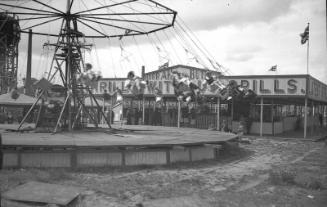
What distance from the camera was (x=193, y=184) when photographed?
790 centimetres

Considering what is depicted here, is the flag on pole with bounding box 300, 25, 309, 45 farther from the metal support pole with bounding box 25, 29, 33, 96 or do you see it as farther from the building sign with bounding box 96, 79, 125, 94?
the metal support pole with bounding box 25, 29, 33, 96

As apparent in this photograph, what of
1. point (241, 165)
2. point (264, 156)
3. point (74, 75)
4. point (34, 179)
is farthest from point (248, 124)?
point (34, 179)

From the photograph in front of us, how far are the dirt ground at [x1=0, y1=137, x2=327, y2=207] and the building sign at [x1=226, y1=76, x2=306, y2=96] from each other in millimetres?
10948

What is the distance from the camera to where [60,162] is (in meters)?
8.91

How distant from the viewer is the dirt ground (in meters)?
6.57

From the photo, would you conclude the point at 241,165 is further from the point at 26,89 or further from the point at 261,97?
the point at 26,89

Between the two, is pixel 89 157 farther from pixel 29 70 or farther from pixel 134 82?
pixel 29 70

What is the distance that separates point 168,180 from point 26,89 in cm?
2915

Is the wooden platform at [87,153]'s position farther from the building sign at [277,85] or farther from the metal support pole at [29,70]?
the metal support pole at [29,70]

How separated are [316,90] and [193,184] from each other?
63.2 ft

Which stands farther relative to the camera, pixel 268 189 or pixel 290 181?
pixel 290 181

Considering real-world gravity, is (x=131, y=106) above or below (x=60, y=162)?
above

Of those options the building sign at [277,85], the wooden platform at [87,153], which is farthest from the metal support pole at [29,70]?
the wooden platform at [87,153]

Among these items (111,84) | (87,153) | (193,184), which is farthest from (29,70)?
(193,184)
